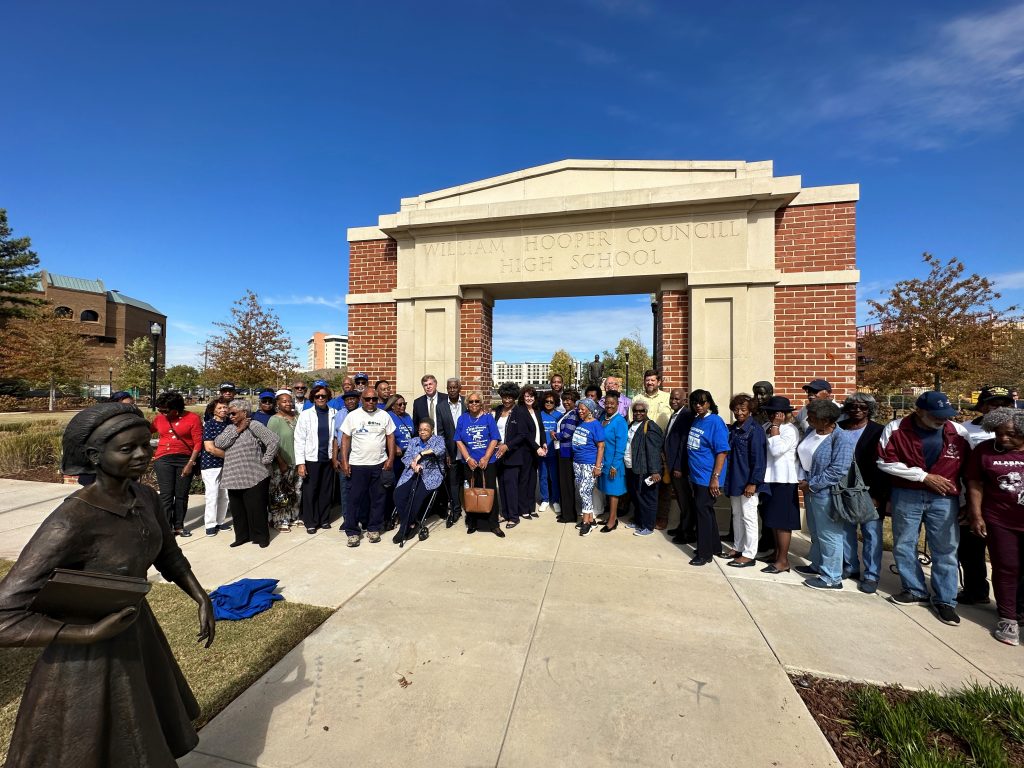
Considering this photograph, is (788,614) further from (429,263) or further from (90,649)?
(429,263)

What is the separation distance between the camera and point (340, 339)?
147m

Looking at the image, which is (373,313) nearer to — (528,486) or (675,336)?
(528,486)

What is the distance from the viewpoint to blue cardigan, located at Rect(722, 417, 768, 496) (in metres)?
4.43

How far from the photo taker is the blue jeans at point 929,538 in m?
3.60

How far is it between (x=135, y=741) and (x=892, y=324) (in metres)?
21.2

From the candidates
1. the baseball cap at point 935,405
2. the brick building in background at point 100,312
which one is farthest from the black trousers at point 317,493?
the brick building in background at point 100,312

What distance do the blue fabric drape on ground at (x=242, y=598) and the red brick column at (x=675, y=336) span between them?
576 cm

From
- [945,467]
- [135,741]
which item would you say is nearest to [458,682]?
[135,741]

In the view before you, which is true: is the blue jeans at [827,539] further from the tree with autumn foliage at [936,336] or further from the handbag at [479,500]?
the tree with autumn foliage at [936,336]

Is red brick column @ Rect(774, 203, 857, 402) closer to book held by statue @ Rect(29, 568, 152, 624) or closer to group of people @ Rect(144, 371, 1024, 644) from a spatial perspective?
group of people @ Rect(144, 371, 1024, 644)

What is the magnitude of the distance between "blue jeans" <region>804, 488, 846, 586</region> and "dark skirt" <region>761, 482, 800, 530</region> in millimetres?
187

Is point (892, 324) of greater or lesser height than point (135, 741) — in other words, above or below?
above

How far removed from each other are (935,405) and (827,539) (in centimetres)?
151

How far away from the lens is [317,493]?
575cm
